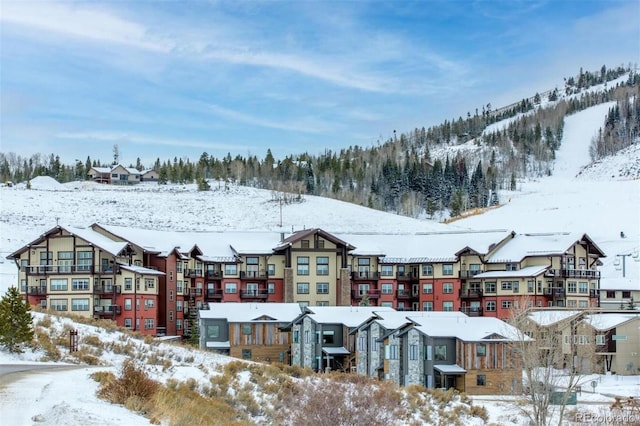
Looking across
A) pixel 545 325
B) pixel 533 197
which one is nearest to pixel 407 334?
pixel 545 325

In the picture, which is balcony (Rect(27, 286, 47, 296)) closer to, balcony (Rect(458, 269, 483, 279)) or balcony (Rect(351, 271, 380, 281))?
balcony (Rect(351, 271, 380, 281))

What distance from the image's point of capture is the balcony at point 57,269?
68.0 m

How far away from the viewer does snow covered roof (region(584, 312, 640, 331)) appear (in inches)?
2640

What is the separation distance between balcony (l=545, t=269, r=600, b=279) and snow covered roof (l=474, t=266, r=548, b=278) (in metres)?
1.24

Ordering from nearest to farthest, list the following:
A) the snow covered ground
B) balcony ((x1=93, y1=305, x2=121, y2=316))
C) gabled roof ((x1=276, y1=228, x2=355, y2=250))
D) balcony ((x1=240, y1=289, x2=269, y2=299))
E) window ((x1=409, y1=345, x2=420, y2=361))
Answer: window ((x1=409, y1=345, x2=420, y2=361)), balcony ((x1=93, y1=305, x2=121, y2=316)), gabled roof ((x1=276, y1=228, x2=355, y2=250)), balcony ((x1=240, y1=289, x2=269, y2=299)), the snow covered ground

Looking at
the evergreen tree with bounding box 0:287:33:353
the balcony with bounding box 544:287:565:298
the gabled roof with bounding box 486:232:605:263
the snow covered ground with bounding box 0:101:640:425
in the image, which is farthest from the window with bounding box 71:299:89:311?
the balcony with bounding box 544:287:565:298

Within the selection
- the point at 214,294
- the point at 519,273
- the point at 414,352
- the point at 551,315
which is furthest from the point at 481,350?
the point at 214,294

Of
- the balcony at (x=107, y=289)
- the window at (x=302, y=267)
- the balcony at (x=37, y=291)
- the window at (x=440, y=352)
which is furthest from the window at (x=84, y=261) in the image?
the window at (x=440, y=352)

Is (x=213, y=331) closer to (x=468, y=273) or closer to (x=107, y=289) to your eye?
(x=107, y=289)

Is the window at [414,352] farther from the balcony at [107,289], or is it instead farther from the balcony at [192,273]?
the balcony at [192,273]

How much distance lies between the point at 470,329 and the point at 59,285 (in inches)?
1325

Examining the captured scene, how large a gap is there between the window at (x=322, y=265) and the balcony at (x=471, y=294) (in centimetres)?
1329

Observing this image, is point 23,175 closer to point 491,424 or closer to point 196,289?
point 196,289

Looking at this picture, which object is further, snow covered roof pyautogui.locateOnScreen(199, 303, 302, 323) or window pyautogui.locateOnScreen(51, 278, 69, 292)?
window pyautogui.locateOnScreen(51, 278, 69, 292)
